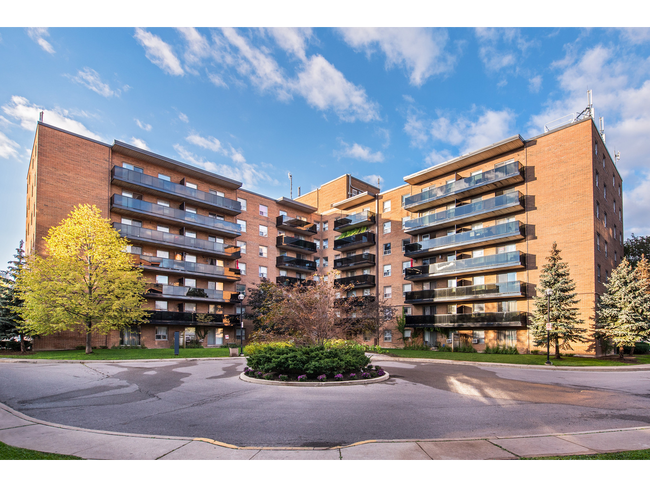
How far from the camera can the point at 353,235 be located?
5134 cm

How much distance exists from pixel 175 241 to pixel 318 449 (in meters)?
37.7

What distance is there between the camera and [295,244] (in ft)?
175

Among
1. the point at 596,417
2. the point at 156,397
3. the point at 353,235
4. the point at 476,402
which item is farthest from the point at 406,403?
the point at 353,235

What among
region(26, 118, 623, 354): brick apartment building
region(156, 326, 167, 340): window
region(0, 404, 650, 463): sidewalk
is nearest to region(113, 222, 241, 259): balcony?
region(26, 118, 623, 354): brick apartment building

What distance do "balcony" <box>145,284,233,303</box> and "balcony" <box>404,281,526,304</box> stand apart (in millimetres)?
20163

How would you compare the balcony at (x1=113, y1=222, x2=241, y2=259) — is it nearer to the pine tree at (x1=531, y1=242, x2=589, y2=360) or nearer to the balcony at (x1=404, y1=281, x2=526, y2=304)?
the balcony at (x1=404, y1=281, x2=526, y2=304)

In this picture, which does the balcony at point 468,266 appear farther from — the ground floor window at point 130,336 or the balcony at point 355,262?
the ground floor window at point 130,336

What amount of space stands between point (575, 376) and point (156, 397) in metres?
18.7

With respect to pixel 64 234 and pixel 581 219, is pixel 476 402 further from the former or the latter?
pixel 64 234

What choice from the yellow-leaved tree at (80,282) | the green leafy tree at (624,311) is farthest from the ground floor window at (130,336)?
the green leafy tree at (624,311)

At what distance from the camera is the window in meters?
39.6

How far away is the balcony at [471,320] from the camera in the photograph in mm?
33906

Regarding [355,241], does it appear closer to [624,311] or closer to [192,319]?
[192,319]
